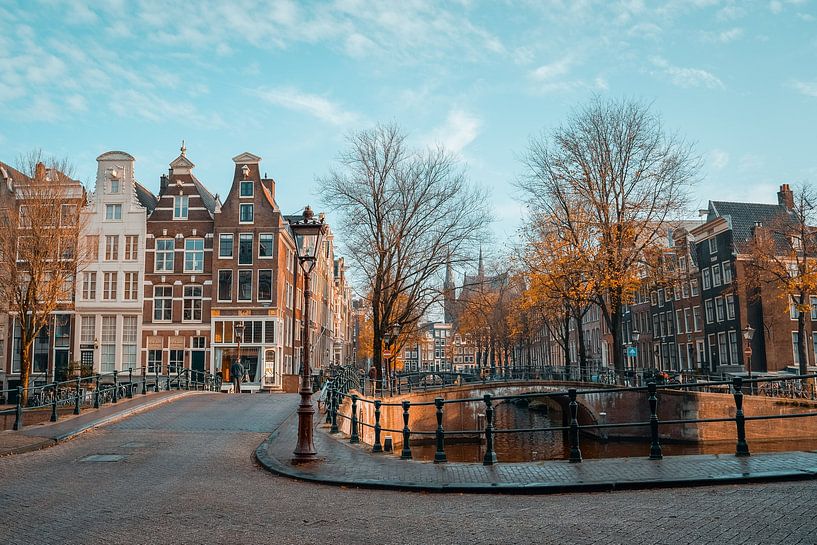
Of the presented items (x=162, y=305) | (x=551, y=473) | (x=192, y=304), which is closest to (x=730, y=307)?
(x=192, y=304)

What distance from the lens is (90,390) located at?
33781 millimetres

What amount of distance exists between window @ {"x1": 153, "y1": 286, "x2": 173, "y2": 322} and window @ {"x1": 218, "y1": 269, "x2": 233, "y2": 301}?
129 inches

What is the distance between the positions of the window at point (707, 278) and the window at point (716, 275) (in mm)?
436

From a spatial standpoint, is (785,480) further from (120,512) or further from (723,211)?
(723,211)

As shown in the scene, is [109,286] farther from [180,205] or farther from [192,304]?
[180,205]

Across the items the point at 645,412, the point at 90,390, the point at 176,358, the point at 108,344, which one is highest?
the point at 108,344

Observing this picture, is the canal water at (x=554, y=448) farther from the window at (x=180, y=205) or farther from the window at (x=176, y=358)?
the window at (x=180, y=205)

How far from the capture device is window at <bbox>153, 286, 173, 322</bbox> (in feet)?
148

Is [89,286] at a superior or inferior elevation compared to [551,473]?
superior

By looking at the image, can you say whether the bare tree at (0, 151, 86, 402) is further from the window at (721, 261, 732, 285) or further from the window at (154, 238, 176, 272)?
→ the window at (721, 261, 732, 285)

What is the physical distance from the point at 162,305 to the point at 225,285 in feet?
14.0

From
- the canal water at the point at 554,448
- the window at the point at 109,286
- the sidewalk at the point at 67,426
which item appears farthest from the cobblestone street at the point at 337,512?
the window at the point at 109,286

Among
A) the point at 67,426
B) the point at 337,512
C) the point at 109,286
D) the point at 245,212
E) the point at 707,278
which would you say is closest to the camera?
the point at 337,512

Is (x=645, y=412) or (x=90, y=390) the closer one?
(x=645, y=412)
